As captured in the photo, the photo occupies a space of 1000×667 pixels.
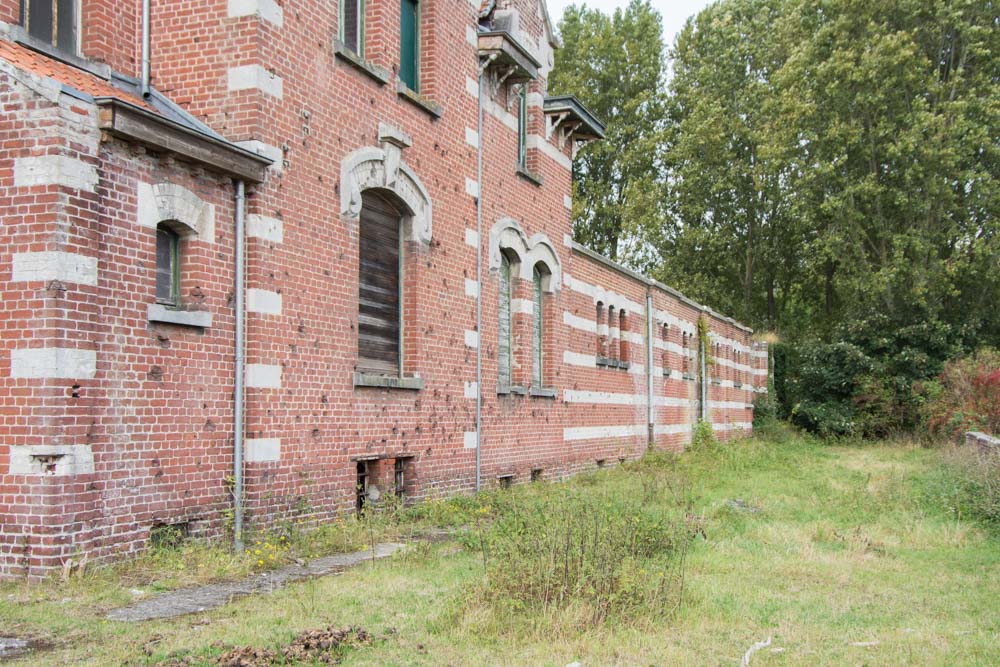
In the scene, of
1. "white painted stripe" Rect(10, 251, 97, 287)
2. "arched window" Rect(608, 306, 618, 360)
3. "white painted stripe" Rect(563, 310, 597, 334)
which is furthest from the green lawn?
"arched window" Rect(608, 306, 618, 360)

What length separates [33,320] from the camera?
820 centimetres

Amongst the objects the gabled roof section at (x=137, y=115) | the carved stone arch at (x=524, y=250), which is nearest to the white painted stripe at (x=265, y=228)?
the gabled roof section at (x=137, y=115)

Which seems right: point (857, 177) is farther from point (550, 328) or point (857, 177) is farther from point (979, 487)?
point (979, 487)

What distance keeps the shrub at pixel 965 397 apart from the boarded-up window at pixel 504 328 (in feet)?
47.6

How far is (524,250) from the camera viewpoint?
58.2 feet

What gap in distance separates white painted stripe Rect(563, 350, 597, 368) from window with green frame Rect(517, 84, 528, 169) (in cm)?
402

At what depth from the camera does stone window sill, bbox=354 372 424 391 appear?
39.6 feet

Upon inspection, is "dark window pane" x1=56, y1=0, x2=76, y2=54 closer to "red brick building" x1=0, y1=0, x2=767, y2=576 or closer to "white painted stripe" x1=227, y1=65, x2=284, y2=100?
"red brick building" x1=0, y1=0, x2=767, y2=576

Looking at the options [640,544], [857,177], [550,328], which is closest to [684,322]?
[857,177]

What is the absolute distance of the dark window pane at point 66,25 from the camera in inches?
397

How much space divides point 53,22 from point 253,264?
10.8 ft

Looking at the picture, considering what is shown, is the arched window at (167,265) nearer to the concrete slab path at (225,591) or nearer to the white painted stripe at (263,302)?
the white painted stripe at (263,302)

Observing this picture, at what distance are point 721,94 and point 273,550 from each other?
36340mm

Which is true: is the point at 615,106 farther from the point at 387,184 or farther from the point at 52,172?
the point at 52,172
